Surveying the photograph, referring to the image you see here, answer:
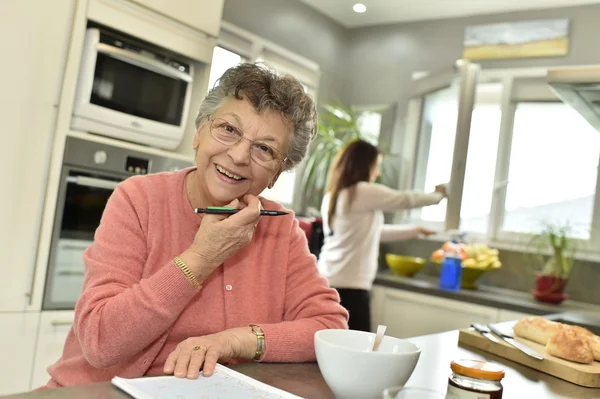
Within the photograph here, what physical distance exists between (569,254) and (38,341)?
2856 mm

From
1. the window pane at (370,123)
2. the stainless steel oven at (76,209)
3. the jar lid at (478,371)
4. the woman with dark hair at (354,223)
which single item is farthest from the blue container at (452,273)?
the jar lid at (478,371)

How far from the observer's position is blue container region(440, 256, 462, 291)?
337 centimetres

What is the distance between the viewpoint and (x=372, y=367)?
768mm

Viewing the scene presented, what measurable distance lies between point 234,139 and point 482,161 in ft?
10.2

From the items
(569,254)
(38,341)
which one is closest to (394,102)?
(569,254)

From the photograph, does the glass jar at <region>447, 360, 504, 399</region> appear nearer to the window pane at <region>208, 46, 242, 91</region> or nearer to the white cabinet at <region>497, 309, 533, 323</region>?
the white cabinet at <region>497, 309, 533, 323</region>

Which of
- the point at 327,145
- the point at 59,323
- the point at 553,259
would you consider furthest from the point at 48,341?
the point at 553,259

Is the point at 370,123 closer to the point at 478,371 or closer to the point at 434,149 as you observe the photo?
the point at 434,149

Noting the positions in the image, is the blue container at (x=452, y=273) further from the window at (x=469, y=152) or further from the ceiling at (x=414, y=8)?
the ceiling at (x=414, y=8)

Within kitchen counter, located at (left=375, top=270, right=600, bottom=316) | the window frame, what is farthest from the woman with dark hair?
the window frame

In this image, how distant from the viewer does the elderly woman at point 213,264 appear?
3.34 feet

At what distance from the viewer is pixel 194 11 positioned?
2816 mm

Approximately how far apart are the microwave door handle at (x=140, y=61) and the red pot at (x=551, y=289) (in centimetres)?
219

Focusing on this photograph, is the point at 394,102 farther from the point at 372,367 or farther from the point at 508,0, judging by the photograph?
the point at 372,367
